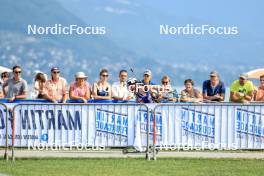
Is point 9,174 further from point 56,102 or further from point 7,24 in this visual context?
point 7,24

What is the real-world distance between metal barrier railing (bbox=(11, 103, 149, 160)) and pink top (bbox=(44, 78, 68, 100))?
161 cm

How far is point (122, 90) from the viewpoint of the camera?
2200 centimetres

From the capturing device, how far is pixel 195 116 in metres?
20.1

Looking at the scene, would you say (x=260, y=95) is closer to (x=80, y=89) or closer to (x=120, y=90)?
(x=120, y=90)

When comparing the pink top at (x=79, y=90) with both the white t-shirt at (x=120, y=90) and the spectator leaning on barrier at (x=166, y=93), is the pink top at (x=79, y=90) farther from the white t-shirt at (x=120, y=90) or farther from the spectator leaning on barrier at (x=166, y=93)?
the spectator leaning on barrier at (x=166, y=93)

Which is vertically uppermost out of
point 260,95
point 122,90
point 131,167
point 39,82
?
point 39,82

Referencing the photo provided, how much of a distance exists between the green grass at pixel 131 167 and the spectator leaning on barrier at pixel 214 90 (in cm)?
312

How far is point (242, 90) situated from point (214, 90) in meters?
0.58

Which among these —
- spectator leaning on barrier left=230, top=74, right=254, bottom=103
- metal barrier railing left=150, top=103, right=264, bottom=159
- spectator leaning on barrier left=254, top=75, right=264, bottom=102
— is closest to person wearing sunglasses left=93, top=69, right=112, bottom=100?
metal barrier railing left=150, top=103, right=264, bottom=159

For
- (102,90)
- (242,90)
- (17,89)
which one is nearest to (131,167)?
(102,90)

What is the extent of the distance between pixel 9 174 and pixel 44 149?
3962 mm

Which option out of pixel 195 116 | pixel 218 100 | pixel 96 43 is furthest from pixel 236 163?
pixel 96 43

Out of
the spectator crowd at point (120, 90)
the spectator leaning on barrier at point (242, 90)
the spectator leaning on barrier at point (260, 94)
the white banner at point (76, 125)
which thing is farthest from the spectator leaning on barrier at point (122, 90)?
the spectator leaning on barrier at point (260, 94)
